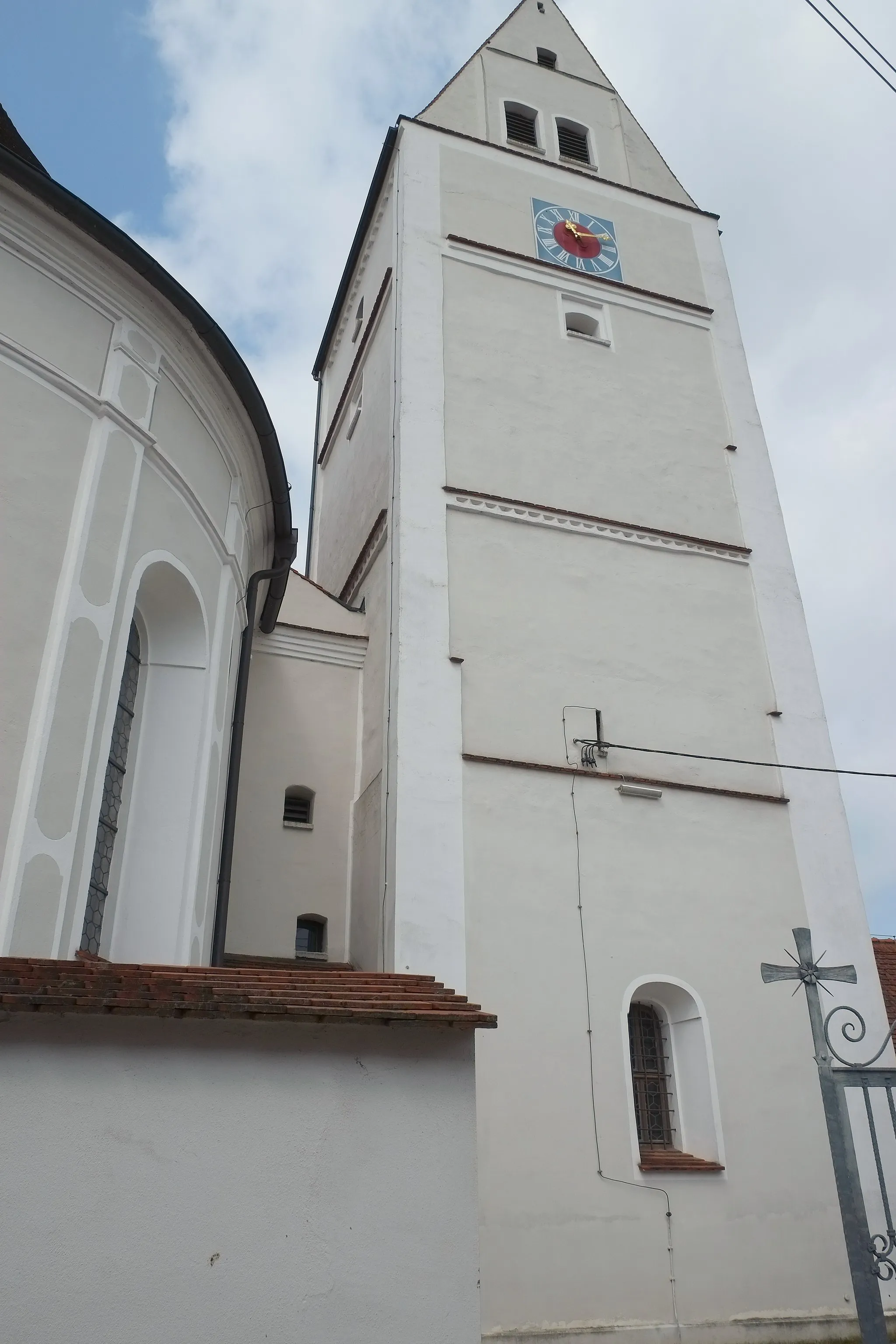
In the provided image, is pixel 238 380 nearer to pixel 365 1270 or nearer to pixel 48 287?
pixel 48 287

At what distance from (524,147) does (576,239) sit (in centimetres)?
220

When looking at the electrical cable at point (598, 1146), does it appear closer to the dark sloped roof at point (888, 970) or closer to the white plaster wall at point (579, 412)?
the dark sloped roof at point (888, 970)

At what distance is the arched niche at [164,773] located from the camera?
7547mm

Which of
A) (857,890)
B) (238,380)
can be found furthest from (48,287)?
(857,890)

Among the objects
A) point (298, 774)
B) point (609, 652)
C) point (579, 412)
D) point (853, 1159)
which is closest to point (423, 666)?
point (298, 774)

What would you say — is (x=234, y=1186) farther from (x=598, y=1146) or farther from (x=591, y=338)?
(x=591, y=338)

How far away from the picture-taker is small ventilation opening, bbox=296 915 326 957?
10.8m

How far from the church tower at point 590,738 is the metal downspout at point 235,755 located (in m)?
1.42

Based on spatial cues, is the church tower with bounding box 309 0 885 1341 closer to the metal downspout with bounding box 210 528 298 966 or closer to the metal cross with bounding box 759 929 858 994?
the metal downspout with bounding box 210 528 298 966

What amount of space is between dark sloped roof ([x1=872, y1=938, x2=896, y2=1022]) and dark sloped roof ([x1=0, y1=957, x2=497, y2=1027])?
8.15 m

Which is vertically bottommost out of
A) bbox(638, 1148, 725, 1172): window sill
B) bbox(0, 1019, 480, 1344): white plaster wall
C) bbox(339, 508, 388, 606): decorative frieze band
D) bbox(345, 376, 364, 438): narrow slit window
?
bbox(0, 1019, 480, 1344): white plaster wall

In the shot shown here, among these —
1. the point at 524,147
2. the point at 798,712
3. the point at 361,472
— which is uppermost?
the point at 524,147

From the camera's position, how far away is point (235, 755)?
9836 millimetres

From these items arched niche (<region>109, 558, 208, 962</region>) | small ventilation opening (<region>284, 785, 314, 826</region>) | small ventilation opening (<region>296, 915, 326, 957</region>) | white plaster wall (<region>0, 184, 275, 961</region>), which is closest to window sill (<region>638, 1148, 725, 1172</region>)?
small ventilation opening (<region>296, 915, 326, 957</region>)
